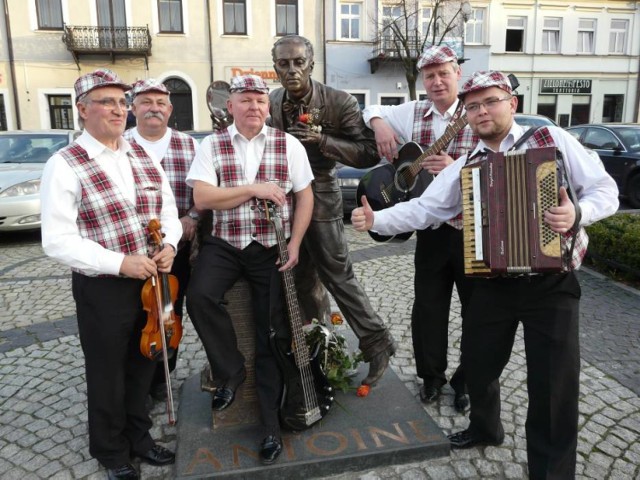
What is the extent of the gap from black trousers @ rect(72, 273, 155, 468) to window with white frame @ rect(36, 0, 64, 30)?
829 inches

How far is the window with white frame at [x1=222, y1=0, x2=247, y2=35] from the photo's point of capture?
21047 mm

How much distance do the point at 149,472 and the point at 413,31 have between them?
2277cm

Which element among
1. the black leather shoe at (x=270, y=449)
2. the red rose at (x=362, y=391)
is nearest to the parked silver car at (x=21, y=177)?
the red rose at (x=362, y=391)

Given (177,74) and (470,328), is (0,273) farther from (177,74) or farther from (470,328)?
(177,74)

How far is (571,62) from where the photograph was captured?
25.6 meters

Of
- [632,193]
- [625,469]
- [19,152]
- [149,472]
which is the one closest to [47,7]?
[19,152]

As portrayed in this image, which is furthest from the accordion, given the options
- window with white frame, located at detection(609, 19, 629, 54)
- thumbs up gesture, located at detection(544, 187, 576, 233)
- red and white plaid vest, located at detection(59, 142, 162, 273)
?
window with white frame, located at detection(609, 19, 629, 54)

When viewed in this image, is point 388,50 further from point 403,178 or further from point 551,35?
point 403,178

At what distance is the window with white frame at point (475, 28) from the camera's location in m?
24.1

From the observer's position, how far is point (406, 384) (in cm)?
375

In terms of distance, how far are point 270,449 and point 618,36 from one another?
30.0 meters

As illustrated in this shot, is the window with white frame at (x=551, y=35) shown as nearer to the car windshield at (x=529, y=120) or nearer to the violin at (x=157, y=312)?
the car windshield at (x=529, y=120)

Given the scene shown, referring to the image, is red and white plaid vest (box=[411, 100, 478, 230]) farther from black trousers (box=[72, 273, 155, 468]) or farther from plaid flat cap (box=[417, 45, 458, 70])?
black trousers (box=[72, 273, 155, 468])

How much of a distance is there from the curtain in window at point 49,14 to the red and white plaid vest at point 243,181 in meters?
20.8
